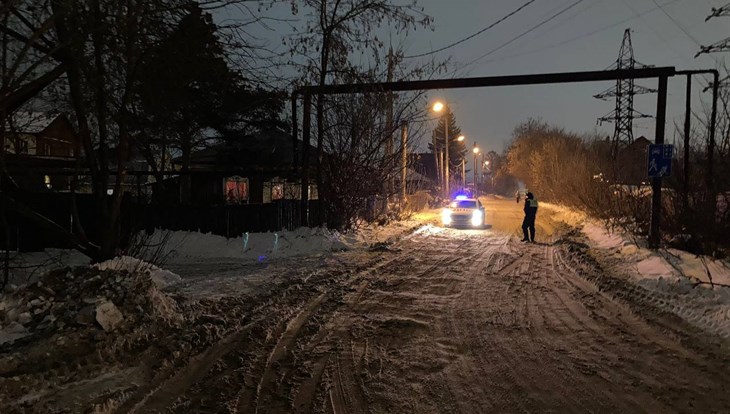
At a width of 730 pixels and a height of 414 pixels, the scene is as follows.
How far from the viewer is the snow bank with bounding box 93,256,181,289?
7.77 m

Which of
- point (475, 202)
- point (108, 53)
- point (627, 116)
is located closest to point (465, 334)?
point (108, 53)

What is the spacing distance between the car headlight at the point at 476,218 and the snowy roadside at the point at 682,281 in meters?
9.46

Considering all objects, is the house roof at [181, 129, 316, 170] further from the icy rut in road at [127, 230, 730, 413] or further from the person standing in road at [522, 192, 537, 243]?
the icy rut in road at [127, 230, 730, 413]

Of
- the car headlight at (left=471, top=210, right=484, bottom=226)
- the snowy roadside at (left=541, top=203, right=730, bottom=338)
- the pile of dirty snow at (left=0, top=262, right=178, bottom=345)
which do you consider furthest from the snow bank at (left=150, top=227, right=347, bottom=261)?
the car headlight at (left=471, top=210, right=484, bottom=226)

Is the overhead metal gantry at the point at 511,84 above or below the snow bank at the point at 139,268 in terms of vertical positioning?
above

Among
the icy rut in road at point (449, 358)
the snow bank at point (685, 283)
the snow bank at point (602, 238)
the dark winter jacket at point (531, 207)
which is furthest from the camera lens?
the dark winter jacket at point (531, 207)

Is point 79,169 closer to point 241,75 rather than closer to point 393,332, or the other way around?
point 241,75

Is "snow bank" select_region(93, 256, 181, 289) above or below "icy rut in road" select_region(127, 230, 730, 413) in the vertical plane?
above

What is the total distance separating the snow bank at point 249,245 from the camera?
13.4 meters

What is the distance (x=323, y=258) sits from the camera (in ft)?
41.1

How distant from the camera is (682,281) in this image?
28.0 ft

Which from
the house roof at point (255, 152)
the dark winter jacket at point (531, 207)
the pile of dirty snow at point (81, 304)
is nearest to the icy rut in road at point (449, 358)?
the pile of dirty snow at point (81, 304)

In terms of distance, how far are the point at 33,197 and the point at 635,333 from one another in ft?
45.1

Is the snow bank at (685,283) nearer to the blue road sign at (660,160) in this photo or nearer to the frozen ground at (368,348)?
the frozen ground at (368,348)
